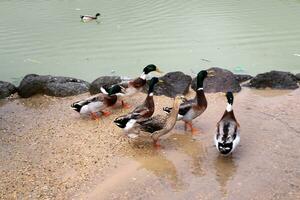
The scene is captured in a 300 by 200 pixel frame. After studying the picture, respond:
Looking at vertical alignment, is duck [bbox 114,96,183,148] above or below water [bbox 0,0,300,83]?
above

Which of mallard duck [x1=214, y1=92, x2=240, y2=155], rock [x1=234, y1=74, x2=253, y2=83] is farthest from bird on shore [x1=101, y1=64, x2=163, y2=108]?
mallard duck [x1=214, y1=92, x2=240, y2=155]

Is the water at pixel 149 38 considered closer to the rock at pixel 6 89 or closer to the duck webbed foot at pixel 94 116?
the rock at pixel 6 89

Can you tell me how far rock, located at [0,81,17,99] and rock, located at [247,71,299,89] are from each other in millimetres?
4878

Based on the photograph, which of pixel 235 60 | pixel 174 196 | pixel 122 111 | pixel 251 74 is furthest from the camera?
pixel 235 60

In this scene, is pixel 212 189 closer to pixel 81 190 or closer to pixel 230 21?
pixel 81 190

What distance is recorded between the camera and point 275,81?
29.9 feet

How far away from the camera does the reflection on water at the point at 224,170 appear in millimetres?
5746

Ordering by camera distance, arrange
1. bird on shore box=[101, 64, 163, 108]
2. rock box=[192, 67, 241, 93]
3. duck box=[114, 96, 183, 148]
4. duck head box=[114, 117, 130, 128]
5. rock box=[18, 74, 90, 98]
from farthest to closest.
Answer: rock box=[18, 74, 90, 98] < rock box=[192, 67, 241, 93] < bird on shore box=[101, 64, 163, 108] < duck head box=[114, 117, 130, 128] < duck box=[114, 96, 183, 148]

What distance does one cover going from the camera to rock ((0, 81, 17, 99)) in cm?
924

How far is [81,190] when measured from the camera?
581 cm

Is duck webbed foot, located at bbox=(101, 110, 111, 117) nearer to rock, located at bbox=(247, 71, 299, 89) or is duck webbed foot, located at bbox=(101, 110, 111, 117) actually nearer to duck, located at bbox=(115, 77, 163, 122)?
duck, located at bbox=(115, 77, 163, 122)

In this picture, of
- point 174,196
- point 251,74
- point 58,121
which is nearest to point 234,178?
point 174,196

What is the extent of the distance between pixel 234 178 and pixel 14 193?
2.77m

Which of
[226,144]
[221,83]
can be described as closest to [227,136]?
[226,144]
